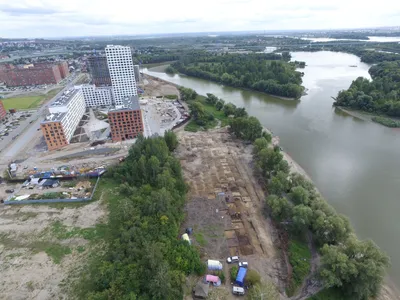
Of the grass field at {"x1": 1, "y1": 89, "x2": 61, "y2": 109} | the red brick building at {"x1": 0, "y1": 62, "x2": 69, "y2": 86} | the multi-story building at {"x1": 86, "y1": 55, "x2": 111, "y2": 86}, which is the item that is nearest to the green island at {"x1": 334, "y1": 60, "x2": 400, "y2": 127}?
the multi-story building at {"x1": 86, "y1": 55, "x2": 111, "y2": 86}

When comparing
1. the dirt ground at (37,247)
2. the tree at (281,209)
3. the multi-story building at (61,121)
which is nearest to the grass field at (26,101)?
the multi-story building at (61,121)

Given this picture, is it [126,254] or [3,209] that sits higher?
[126,254]

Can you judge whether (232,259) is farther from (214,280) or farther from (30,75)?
(30,75)

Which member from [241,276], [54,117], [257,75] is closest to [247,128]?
[241,276]

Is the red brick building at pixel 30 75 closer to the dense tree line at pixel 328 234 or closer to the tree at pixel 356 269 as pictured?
the dense tree line at pixel 328 234

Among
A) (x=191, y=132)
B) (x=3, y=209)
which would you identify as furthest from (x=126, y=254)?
(x=191, y=132)

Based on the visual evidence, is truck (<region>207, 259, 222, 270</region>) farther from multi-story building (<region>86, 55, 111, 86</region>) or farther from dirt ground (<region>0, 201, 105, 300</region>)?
multi-story building (<region>86, 55, 111, 86</region>)

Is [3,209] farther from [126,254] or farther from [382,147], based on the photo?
[382,147]
